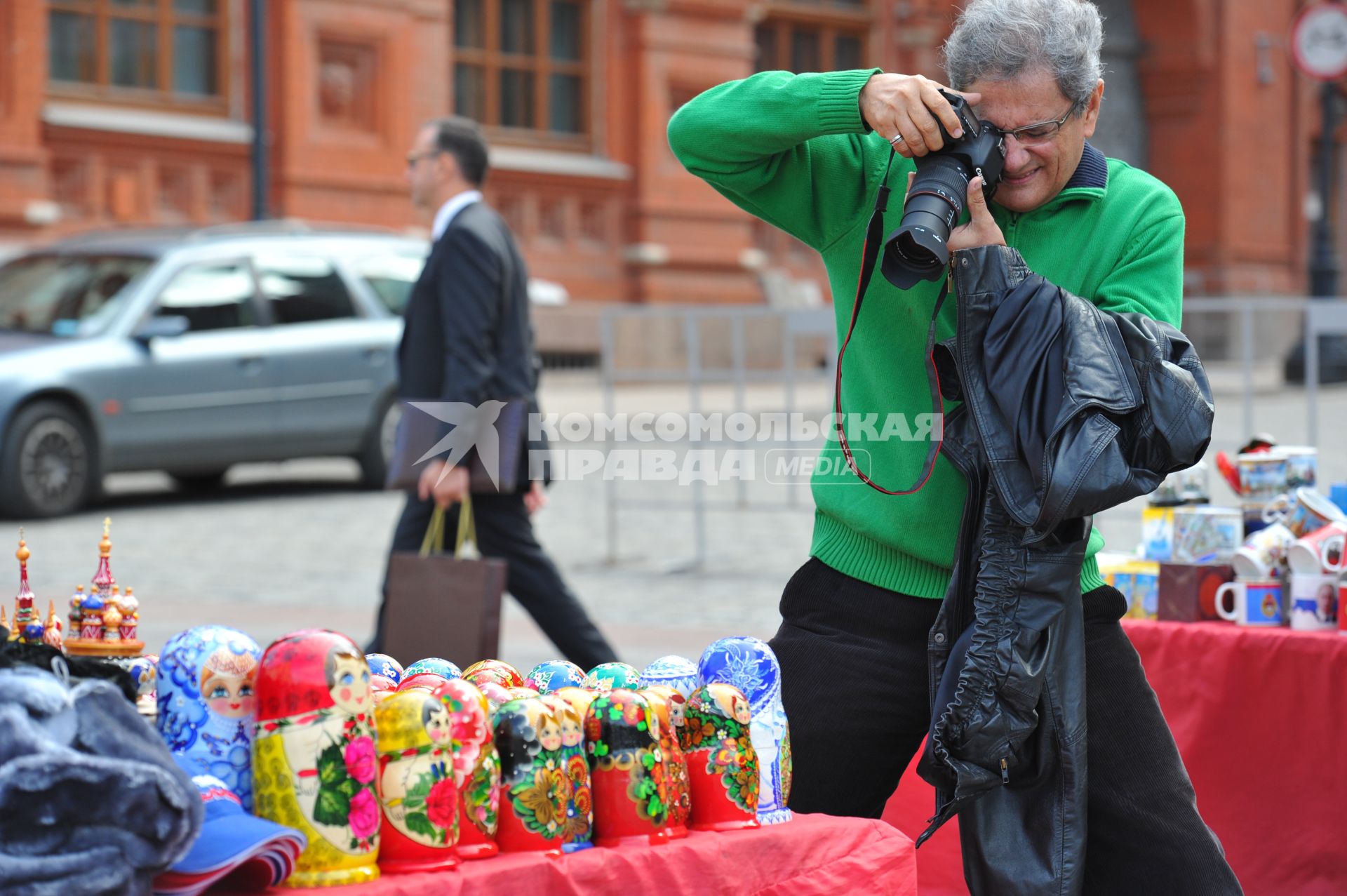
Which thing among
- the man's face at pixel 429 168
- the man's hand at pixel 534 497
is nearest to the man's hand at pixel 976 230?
the man's hand at pixel 534 497

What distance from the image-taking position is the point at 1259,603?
4.15 metres

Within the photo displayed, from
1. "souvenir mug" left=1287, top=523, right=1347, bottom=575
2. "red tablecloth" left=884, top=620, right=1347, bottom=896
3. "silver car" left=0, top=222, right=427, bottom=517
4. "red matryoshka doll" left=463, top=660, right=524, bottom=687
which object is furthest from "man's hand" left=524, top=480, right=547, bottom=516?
"silver car" left=0, top=222, right=427, bottom=517

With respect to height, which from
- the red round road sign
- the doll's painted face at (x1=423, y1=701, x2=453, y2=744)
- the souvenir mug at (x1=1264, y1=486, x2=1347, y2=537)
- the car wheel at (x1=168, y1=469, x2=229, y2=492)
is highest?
the red round road sign

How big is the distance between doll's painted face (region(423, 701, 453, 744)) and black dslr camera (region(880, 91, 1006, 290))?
0.92 meters

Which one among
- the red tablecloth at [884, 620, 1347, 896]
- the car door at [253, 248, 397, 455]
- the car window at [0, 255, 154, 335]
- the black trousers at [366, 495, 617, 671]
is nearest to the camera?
the red tablecloth at [884, 620, 1347, 896]

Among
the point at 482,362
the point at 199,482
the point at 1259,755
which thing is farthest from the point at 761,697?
the point at 199,482

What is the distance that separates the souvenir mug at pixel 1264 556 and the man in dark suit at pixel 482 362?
238cm

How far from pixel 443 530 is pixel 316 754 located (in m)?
3.82

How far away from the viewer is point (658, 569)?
9836mm

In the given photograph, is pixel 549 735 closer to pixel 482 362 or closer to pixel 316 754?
pixel 316 754

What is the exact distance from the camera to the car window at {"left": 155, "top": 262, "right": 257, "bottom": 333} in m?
11.6

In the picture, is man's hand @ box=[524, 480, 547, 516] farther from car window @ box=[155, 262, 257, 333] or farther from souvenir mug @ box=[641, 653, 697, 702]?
car window @ box=[155, 262, 257, 333]

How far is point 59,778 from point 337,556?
8230 millimetres

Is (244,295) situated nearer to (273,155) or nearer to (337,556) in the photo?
(337,556)
